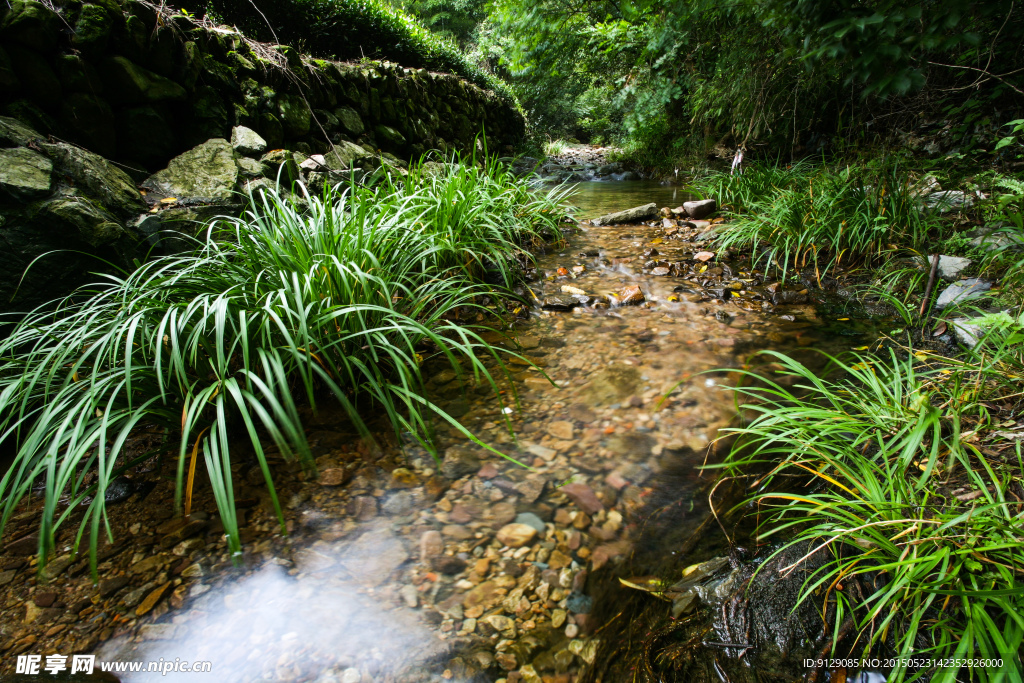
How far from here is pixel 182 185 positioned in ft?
8.27

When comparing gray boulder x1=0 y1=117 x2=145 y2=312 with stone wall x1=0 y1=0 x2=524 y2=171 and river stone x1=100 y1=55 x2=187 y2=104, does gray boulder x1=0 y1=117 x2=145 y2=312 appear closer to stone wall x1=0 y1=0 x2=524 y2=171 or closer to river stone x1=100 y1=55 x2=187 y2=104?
stone wall x1=0 y1=0 x2=524 y2=171

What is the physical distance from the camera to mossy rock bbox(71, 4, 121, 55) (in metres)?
2.28

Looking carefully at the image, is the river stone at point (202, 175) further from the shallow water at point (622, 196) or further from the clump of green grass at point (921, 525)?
the shallow water at point (622, 196)

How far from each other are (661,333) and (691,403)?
705mm

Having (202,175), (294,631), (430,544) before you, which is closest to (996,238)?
(430,544)

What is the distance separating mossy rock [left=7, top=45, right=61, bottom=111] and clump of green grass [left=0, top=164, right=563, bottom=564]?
3.74 ft

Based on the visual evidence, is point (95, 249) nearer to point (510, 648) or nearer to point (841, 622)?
point (510, 648)

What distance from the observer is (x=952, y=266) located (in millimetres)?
2287

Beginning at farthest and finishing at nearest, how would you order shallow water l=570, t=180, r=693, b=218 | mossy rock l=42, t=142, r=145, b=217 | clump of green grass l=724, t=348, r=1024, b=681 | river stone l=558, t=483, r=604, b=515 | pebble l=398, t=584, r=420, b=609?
shallow water l=570, t=180, r=693, b=218 → mossy rock l=42, t=142, r=145, b=217 → river stone l=558, t=483, r=604, b=515 → pebble l=398, t=584, r=420, b=609 → clump of green grass l=724, t=348, r=1024, b=681

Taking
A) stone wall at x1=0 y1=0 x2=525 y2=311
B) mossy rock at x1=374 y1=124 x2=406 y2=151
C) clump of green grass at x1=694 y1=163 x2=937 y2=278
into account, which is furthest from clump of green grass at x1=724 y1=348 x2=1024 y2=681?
mossy rock at x1=374 y1=124 x2=406 y2=151

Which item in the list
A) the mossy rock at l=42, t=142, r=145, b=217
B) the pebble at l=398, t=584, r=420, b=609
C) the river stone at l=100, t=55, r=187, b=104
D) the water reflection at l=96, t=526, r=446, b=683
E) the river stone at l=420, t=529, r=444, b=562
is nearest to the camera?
the water reflection at l=96, t=526, r=446, b=683

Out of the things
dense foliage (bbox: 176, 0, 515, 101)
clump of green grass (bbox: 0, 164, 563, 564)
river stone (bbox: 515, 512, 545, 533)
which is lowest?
river stone (bbox: 515, 512, 545, 533)

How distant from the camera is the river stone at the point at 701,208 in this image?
470 cm

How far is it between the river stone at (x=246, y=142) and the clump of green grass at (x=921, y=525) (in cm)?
352
